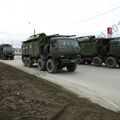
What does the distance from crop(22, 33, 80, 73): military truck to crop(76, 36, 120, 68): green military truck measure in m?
3.69

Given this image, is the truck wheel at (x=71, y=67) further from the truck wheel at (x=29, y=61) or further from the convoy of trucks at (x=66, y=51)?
the truck wheel at (x=29, y=61)

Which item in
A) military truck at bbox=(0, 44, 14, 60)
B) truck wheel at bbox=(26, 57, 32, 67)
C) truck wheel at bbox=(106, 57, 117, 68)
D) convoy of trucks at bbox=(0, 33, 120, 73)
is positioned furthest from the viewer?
military truck at bbox=(0, 44, 14, 60)

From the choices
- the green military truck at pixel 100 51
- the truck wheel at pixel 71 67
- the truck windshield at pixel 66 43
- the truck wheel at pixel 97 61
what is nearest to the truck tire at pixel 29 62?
the green military truck at pixel 100 51

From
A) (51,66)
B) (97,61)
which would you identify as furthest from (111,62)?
(51,66)

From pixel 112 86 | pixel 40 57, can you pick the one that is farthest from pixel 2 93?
pixel 40 57

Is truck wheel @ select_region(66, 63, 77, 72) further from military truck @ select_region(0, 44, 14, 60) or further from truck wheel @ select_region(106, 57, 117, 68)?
military truck @ select_region(0, 44, 14, 60)

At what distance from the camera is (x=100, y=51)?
2853 cm

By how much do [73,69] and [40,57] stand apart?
9.33ft

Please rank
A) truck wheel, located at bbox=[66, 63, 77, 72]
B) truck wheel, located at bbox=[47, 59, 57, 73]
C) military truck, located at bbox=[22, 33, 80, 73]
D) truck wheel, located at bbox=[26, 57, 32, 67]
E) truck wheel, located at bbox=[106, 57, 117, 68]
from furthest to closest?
truck wheel, located at bbox=[26, 57, 32, 67], truck wheel, located at bbox=[106, 57, 117, 68], truck wheel, located at bbox=[66, 63, 77, 72], truck wheel, located at bbox=[47, 59, 57, 73], military truck, located at bbox=[22, 33, 80, 73]

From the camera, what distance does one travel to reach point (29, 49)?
26.6 metres

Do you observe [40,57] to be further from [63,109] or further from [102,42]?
[63,109]

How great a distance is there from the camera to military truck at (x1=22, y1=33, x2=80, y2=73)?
21016 mm

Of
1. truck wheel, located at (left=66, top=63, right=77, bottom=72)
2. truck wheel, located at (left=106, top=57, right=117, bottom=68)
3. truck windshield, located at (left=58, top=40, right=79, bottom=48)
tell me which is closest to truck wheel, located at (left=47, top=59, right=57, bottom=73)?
truck windshield, located at (left=58, top=40, right=79, bottom=48)

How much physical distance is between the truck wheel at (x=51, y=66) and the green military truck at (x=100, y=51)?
4.39m
